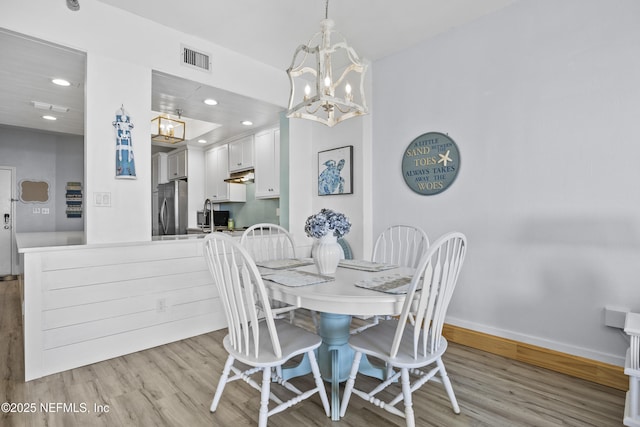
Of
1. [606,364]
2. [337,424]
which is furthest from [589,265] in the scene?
[337,424]

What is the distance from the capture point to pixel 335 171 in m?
3.79

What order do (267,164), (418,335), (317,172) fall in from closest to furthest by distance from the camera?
1. (418,335)
2. (317,172)
3. (267,164)

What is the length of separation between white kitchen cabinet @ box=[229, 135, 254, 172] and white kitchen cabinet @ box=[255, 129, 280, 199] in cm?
16

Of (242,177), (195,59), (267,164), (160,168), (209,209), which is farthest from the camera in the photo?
(160,168)

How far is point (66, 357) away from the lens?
7.55ft

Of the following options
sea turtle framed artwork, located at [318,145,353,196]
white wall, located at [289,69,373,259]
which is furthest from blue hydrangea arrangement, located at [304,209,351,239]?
sea turtle framed artwork, located at [318,145,353,196]

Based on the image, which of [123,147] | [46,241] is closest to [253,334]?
A: [123,147]

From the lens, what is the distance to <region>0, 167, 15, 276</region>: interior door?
5.37 m

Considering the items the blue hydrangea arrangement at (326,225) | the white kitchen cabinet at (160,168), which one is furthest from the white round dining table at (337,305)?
the white kitchen cabinet at (160,168)

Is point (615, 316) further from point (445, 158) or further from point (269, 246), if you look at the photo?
point (269, 246)

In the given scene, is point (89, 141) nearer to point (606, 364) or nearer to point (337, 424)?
point (337, 424)

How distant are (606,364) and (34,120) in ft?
21.8

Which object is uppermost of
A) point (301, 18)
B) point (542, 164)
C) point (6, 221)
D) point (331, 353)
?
point (301, 18)

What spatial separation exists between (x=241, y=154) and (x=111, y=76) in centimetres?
242
